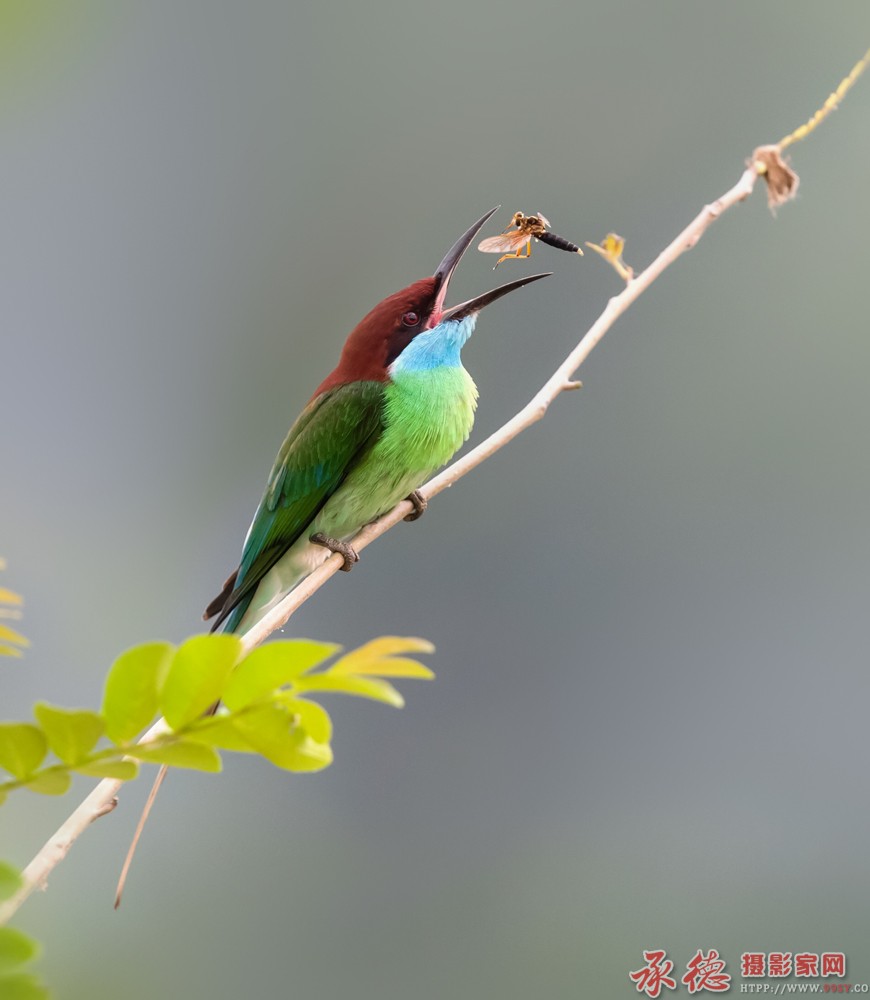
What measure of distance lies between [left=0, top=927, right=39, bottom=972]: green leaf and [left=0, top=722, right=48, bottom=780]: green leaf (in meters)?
0.06

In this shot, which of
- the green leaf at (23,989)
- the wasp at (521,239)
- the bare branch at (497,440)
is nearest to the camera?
the green leaf at (23,989)

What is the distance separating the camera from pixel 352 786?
396 cm

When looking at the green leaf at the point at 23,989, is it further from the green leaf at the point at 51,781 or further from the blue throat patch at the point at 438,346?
the blue throat patch at the point at 438,346

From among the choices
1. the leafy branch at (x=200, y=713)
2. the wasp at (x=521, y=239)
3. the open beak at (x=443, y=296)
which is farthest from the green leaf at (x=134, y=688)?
the open beak at (x=443, y=296)

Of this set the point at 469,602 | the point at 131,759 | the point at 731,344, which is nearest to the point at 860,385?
the point at 731,344

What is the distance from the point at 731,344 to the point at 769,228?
0.48 m

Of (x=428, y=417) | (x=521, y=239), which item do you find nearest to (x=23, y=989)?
(x=521, y=239)

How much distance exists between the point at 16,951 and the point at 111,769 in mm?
85

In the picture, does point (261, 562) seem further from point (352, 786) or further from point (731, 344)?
point (731, 344)

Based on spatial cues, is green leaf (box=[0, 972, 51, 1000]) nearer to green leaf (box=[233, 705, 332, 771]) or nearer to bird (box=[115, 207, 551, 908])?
green leaf (box=[233, 705, 332, 771])

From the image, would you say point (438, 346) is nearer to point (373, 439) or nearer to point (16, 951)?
point (373, 439)

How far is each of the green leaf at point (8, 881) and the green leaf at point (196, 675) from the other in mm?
73

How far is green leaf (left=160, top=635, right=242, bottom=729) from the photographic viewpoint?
11.9 inches

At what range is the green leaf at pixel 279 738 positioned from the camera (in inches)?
11.8
